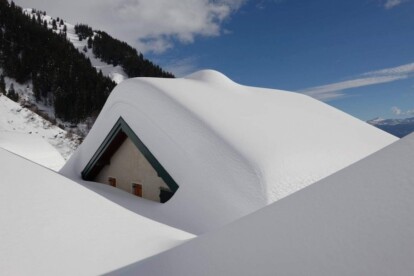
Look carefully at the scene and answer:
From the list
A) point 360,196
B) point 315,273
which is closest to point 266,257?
point 315,273

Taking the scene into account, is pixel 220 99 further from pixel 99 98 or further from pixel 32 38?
pixel 32 38

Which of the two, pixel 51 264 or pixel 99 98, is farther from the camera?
pixel 99 98

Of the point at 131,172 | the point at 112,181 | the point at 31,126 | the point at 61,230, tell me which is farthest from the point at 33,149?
the point at 61,230

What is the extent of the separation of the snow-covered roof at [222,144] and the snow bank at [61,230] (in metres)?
1.97

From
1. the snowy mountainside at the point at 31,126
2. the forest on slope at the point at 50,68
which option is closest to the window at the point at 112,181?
the snowy mountainside at the point at 31,126

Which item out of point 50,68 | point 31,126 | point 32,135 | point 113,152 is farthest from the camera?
point 50,68

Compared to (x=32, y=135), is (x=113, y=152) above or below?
below

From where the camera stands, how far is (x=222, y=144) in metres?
5.91

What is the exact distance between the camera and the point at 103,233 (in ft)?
9.66

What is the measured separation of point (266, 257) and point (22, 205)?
8.02ft

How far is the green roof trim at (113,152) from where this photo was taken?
6590 mm

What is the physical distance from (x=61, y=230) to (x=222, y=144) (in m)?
3.72

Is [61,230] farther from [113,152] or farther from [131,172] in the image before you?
[113,152]

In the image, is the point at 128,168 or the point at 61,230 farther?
the point at 128,168
